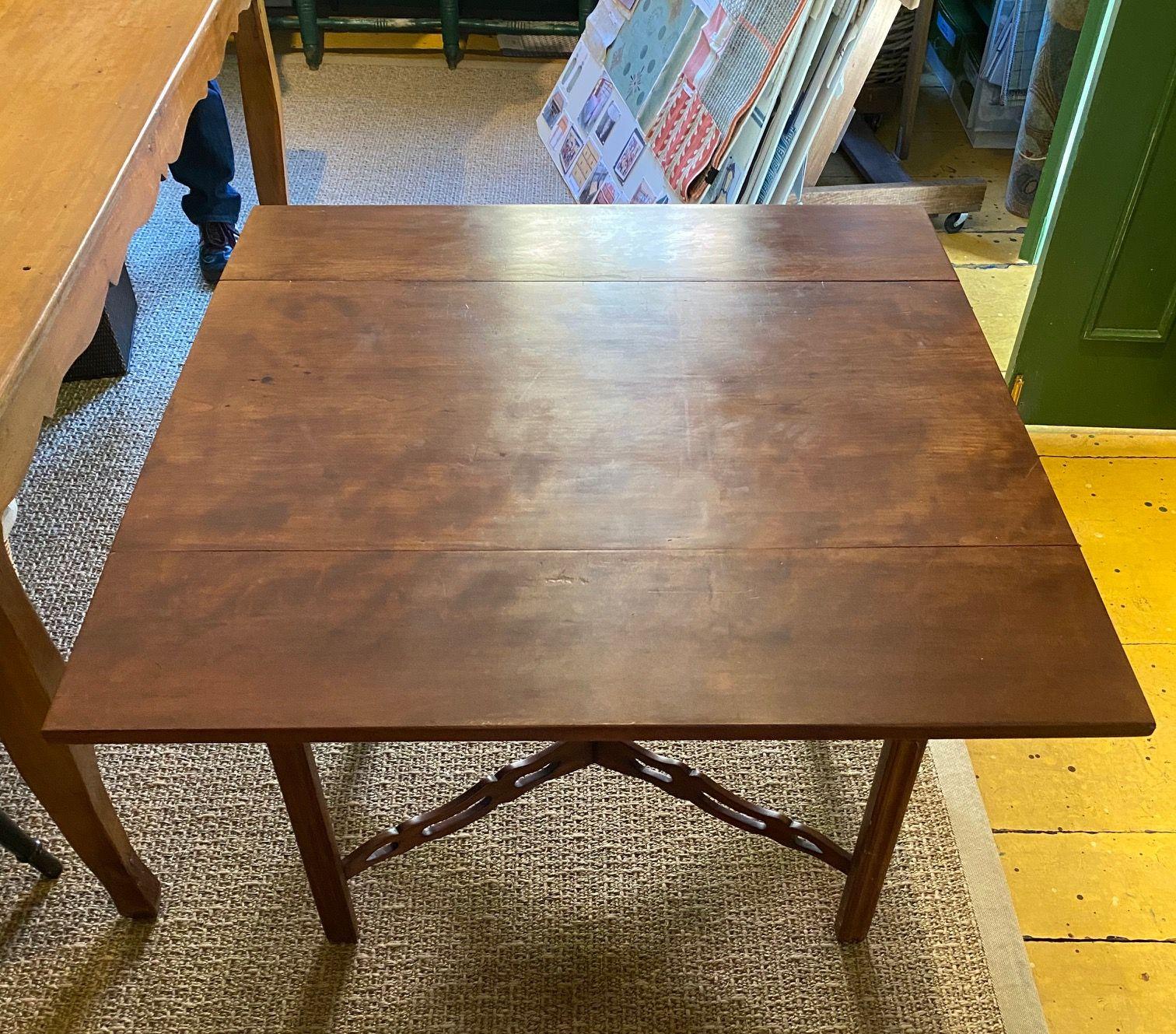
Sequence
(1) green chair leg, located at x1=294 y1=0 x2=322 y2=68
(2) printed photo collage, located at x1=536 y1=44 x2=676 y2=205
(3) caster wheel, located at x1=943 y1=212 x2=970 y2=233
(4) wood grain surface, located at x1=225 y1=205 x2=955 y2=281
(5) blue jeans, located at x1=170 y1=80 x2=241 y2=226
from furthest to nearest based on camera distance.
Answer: (1) green chair leg, located at x1=294 y1=0 x2=322 y2=68
(3) caster wheel, located at x1=943 y1=212 x2=970 y2=233
(2) printed photo collage, located at x1=536 y1=44 x2=676 y2=205
(5) blue jeans, located at x1=170 y1=80 x2=241 y2=226
(4) wood grain surface, located at x1=225 y1=205 x2=955 y2=281

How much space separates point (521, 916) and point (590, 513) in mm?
600

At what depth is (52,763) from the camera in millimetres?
1107

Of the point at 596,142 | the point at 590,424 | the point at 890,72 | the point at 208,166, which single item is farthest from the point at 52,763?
the point at 890,72

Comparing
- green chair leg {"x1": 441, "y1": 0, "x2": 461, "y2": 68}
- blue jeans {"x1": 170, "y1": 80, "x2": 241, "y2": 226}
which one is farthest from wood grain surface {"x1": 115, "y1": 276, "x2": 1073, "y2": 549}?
green chair leg {"x1": 441, "y1": 0, "x2": 461, "y2": 68}

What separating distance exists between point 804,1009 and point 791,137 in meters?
1.53

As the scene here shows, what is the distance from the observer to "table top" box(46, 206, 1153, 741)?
0.83m

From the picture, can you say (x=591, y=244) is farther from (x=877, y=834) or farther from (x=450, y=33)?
(x=450, y=33)

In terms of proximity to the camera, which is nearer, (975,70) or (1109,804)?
(1109,804)

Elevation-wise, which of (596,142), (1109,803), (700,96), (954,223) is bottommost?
(1109,803)

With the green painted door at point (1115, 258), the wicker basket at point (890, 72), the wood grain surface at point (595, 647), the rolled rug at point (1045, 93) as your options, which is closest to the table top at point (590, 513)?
the wood grain surface at point (595, 647)

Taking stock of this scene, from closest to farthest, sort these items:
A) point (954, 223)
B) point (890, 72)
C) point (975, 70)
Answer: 1. point (954, 223)
2. point (890, 72)
3. point (975, 70)

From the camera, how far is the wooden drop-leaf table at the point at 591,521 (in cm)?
83

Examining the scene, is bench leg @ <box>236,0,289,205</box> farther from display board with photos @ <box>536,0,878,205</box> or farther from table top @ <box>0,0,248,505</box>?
display board with photos @ <box>536,0,878,205</box>

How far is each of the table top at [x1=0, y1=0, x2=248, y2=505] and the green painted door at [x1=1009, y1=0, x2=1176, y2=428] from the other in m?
1.31
